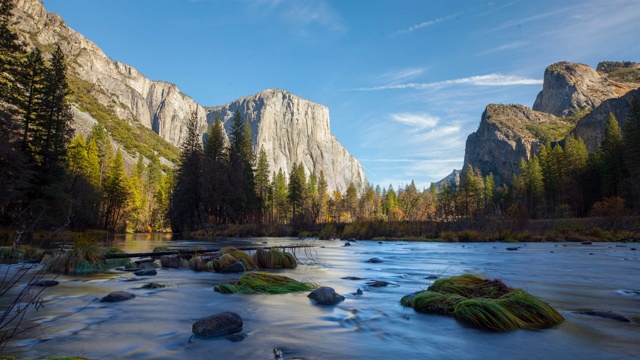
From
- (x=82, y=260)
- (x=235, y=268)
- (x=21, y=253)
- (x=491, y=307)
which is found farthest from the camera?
(x=21, y=253)

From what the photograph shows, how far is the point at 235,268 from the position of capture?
12.2 meters

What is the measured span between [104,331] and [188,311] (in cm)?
155

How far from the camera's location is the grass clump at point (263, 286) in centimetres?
824

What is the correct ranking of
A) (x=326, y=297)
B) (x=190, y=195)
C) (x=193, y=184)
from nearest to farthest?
(x=326, y=297) < (x=193, y=184) < (x=190, y=195)

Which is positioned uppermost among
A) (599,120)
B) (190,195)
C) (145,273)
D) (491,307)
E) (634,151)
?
(599,120)

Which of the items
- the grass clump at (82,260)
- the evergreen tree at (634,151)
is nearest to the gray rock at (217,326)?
the grass clump at (82,260)

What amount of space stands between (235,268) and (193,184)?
42.4 metres

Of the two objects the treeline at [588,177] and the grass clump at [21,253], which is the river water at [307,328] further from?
the treeline at [588,177]

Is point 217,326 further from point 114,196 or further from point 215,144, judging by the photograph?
point 114,196

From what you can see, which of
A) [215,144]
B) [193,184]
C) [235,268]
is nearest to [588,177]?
[215,144]

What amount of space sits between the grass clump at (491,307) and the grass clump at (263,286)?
8.99 feet

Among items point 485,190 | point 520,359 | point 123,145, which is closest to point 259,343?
point 520,359

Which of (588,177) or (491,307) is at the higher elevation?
(588,177)

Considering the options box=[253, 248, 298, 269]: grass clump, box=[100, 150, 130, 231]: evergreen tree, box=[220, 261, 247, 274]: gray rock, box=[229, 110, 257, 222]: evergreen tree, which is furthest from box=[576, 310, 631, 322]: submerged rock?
box=[100, 150, 130, 231]: evergreen tree
